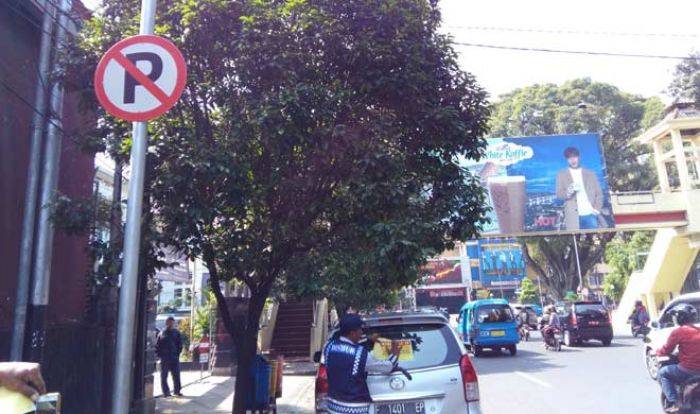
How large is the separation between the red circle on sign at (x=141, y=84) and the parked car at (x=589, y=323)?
20.0 m

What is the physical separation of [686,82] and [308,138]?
29.6 m

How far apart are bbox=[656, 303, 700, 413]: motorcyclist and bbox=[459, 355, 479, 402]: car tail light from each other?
3.00m

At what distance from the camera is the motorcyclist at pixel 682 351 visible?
→ 6.51 m

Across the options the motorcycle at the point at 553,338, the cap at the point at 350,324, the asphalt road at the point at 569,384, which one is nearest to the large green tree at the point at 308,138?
the cap at the point at 350,324

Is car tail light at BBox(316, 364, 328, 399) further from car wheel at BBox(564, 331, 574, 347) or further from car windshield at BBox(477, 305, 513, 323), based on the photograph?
car wheel at BBox(564, 331, 574, 347)

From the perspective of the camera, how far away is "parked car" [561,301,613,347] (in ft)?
67.8

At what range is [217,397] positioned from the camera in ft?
40.2

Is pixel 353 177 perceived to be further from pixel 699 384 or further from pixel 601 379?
pixel 601 379

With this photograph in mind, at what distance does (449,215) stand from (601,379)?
7.28m

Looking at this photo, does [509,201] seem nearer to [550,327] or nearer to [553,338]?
[550,327]

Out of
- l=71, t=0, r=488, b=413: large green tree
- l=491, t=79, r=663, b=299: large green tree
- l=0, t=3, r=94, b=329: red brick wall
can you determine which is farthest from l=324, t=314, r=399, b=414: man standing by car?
l=491, t=79, r=663, b=299: large green tree

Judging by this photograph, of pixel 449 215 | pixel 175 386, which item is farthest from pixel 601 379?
pixel 175 386

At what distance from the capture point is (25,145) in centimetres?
773

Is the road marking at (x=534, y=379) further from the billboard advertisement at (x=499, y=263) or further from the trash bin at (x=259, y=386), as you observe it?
the billboard advertisement at (x=499, y=263)
